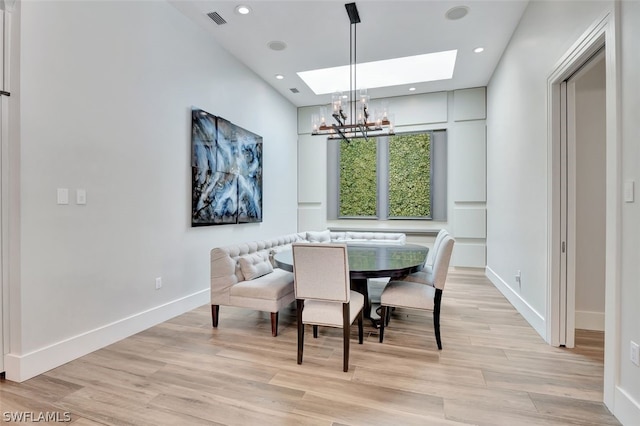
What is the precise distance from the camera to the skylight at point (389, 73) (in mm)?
4777

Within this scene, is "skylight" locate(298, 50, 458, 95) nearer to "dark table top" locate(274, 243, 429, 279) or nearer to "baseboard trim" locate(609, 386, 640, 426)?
"dark table top" locate(274, 243, 429, 279)

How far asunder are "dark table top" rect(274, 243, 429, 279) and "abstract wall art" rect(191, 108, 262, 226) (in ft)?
4.22

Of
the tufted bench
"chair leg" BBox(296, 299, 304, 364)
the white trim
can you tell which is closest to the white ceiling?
the tufted bench

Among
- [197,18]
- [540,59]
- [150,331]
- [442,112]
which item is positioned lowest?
[150,331]

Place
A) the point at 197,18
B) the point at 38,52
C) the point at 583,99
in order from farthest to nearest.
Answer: the point at 197,18, the point at 583,99, the point at 38,52

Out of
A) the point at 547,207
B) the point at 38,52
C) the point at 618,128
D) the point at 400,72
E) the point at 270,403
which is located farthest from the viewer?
the point at 400,72

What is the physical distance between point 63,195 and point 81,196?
13 centimetres

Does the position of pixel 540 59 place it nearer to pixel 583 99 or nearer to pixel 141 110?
pixel 583 99

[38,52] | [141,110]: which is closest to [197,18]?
[141,110]

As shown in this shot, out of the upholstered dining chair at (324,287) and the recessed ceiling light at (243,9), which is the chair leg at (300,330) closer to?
the upholstered dining chair at (324,287)

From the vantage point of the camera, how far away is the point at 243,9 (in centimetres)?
324

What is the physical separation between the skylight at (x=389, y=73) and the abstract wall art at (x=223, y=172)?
1.60m

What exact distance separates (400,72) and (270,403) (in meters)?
5.03

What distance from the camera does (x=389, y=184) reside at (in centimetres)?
595
